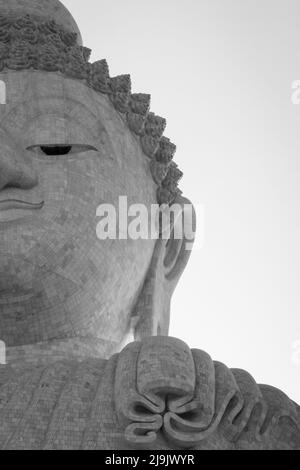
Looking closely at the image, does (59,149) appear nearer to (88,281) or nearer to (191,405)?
(88,281)

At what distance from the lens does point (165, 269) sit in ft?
31.0

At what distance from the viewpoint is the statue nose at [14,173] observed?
25.9ft

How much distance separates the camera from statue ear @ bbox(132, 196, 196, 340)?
8750mm

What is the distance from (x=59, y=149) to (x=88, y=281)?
1.27 m

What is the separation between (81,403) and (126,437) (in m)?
0.52

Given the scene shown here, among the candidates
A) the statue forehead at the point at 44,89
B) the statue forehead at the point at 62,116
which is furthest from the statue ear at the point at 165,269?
the statue forehead at the point at 44,89

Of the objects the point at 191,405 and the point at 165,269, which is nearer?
the point at 191,405

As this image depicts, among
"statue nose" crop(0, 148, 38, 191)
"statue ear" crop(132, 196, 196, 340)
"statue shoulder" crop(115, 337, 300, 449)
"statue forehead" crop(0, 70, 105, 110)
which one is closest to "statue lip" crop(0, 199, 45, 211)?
"statue nose" crop(0, 148, 38, 191)

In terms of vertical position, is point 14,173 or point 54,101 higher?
point 54,101

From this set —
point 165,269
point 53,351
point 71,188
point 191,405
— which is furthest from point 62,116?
point 191,405

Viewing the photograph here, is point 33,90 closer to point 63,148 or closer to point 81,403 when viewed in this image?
point 63,148

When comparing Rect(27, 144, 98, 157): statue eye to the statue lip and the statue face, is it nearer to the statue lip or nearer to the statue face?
the statue face

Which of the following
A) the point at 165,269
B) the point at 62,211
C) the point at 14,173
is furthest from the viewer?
the point at 165,269

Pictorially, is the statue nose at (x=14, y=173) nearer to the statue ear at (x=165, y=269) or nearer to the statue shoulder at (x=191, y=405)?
the statue ear at (x=165, y=269)
